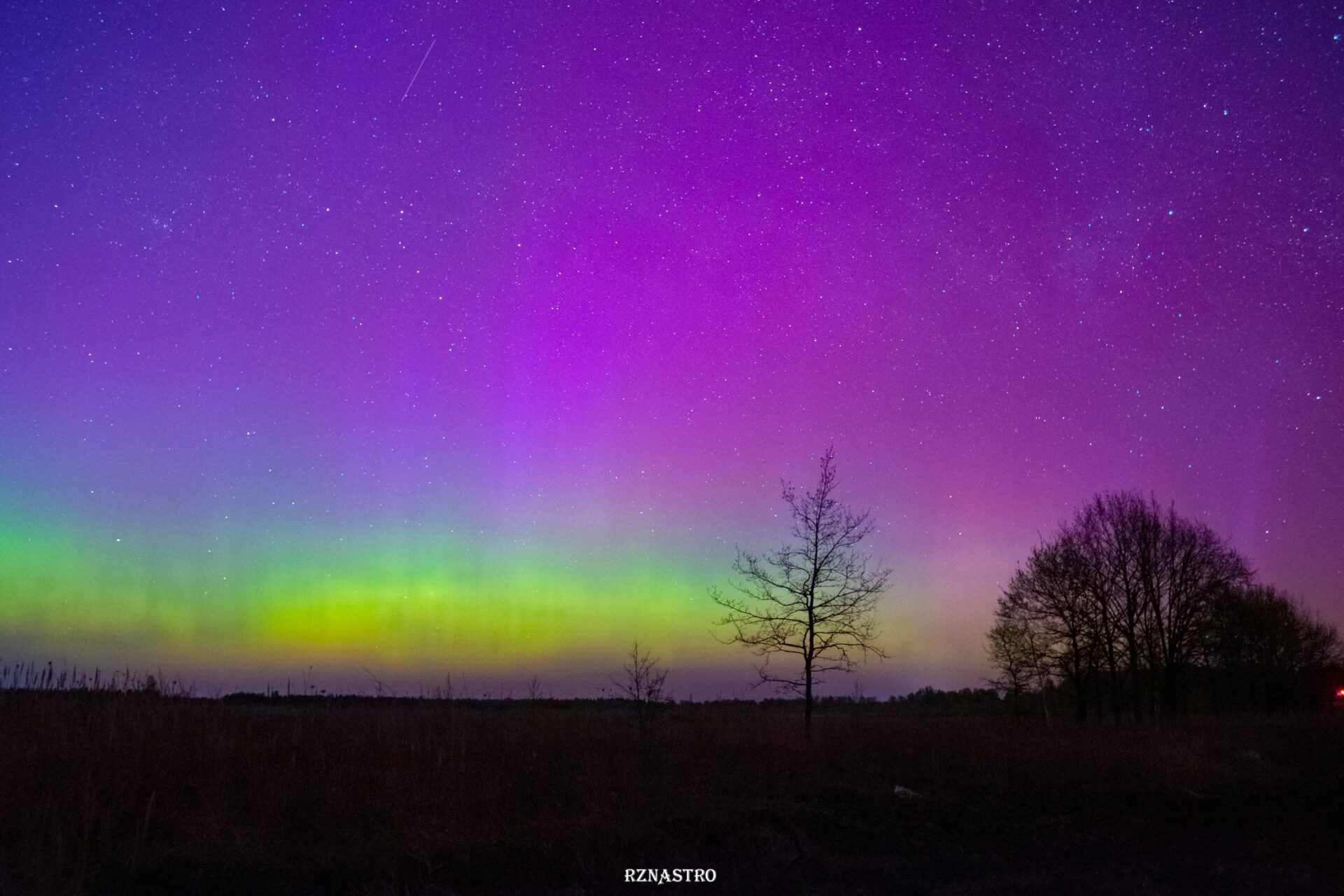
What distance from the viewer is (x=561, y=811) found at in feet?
42.4

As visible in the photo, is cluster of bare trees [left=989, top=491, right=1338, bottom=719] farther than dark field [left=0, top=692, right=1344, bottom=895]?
Yes

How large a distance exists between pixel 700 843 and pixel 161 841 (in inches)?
263

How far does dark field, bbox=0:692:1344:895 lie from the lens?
10.1m

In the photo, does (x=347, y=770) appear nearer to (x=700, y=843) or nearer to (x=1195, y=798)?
(x=700, y=843)

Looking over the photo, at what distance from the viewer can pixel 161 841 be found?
33.9 ft

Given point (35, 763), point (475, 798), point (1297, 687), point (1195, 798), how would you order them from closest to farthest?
point (35, 763), point (475, 798), point (1195, 798), point (1297, 687)

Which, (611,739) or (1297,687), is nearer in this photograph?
(611,739)

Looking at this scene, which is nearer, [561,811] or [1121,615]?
[561,811]

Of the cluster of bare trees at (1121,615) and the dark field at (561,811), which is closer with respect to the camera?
the dark field at (561,811)

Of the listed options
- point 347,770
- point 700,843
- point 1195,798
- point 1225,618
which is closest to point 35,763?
point 347,770

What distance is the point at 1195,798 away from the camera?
60.8ft

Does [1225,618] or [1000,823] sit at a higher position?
[1225,618]

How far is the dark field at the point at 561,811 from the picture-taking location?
10.1m

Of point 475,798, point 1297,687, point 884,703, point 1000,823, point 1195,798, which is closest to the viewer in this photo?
point 475,798
